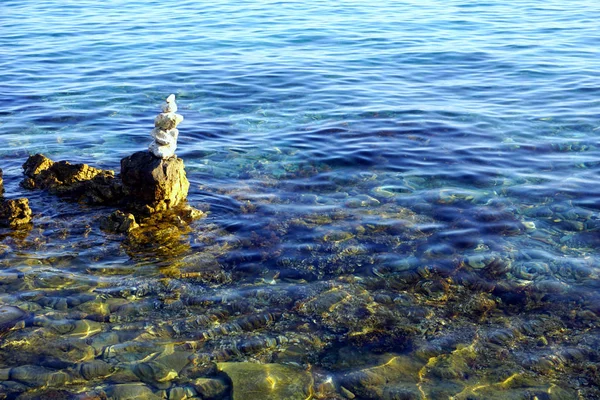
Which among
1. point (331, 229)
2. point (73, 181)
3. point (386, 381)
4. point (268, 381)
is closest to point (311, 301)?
point (268, 381)

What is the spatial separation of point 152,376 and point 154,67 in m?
18.4

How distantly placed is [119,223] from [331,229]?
12.4 ft

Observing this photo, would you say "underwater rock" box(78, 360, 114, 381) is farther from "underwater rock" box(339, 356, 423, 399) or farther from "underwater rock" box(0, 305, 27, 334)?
"underwater rock" box(339, 356, 423, 399)

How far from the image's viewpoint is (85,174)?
13.7 metres

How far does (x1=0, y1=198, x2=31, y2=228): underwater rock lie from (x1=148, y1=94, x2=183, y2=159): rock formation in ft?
8.10

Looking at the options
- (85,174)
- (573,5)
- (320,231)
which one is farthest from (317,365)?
(573,5)

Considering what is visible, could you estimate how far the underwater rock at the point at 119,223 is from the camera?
12.0 metres

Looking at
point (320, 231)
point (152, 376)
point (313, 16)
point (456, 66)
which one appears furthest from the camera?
point (313, 16)

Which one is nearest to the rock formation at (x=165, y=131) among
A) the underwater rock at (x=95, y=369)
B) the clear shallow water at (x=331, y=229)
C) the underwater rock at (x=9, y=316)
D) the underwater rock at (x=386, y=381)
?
the clear shallow water at (x=331, y=229)

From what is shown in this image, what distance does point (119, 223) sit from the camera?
12.1 meters

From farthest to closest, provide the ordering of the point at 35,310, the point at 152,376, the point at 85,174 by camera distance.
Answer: the point at 85,174 → the point at 35,310 → the point at 152,376

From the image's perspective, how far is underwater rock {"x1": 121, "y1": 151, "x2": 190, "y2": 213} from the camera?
12453 mm

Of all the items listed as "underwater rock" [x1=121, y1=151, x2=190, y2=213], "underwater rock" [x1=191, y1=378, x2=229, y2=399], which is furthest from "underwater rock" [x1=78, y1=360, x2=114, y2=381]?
"underwater rock" [x1=121, y1=151, x2=190, y2=213]

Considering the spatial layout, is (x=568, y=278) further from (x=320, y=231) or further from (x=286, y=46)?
(x=286, y=46)
